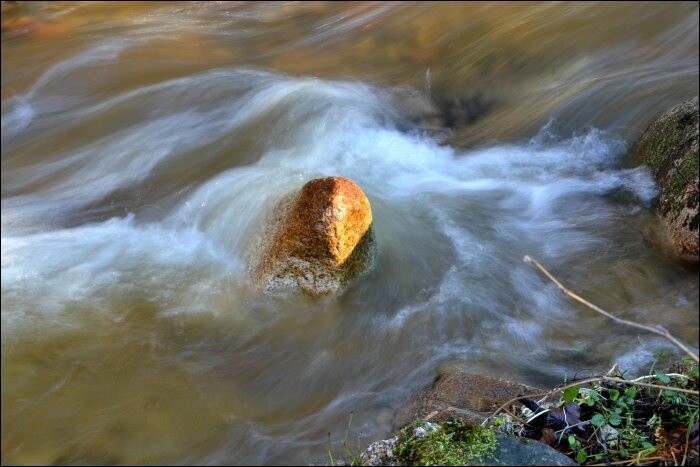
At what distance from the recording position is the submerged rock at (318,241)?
4273 millimetres

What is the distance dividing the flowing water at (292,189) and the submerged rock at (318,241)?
16cm

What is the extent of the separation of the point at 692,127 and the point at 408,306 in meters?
2.68

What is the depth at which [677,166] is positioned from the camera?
4.93 meters

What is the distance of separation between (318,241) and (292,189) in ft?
3.74

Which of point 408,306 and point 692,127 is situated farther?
point 692,127

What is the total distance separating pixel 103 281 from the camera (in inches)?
196

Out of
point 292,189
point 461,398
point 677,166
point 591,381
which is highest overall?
point 292,189

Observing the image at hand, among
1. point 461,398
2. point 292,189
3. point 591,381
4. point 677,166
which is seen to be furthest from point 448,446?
point 677,166

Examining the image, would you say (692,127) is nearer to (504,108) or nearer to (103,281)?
(504,108)

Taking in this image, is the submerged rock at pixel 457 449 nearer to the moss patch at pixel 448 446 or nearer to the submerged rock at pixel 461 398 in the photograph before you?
the moss patch at pixel 448 446

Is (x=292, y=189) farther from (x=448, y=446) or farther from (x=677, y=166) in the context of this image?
(x=677, y=166)

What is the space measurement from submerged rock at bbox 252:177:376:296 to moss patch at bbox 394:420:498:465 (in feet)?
4.84

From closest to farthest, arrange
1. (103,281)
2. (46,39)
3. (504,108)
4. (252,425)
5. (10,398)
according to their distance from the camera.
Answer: (252,425), (10,398), (103,281), (504,108), (46,39)

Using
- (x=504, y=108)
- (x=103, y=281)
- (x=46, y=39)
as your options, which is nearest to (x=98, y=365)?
(x=103, y=281)
